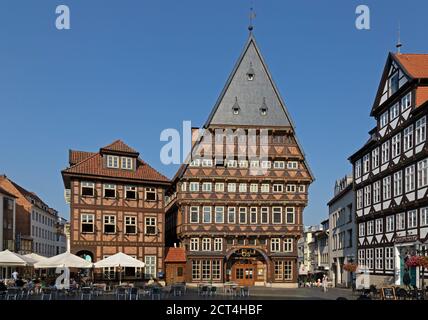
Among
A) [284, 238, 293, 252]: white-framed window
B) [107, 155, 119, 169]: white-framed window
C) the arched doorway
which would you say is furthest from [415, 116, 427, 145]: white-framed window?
[107, 155, 119, 169]: white-framed window

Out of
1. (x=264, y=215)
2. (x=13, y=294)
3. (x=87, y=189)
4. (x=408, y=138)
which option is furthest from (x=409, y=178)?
(x=13, y=294)

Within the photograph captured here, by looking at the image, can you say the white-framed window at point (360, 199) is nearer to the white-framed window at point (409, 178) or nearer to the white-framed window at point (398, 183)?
the white-framed window at point (398, 183)

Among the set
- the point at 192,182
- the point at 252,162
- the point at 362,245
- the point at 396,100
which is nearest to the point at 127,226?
the point at 192,182

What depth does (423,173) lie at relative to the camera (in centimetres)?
3366

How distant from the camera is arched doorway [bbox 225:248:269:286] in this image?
5034 cm

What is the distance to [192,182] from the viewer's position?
4944 centimetres

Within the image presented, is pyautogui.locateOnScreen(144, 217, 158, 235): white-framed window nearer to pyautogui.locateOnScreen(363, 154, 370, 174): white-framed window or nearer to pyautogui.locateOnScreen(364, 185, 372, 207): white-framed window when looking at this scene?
pyautogui.locateOnScreen(364, 185, 372, 207): white-framed window

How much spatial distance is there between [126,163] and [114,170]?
1232 mm

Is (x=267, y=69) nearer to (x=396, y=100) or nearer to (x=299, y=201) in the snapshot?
(x=299, y=201)

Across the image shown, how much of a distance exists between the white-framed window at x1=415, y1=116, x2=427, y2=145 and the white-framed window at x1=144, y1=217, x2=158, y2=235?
20.3m

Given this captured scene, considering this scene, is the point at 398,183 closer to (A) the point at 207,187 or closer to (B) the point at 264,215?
(B) the point at 264,215

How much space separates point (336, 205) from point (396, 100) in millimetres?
23330
